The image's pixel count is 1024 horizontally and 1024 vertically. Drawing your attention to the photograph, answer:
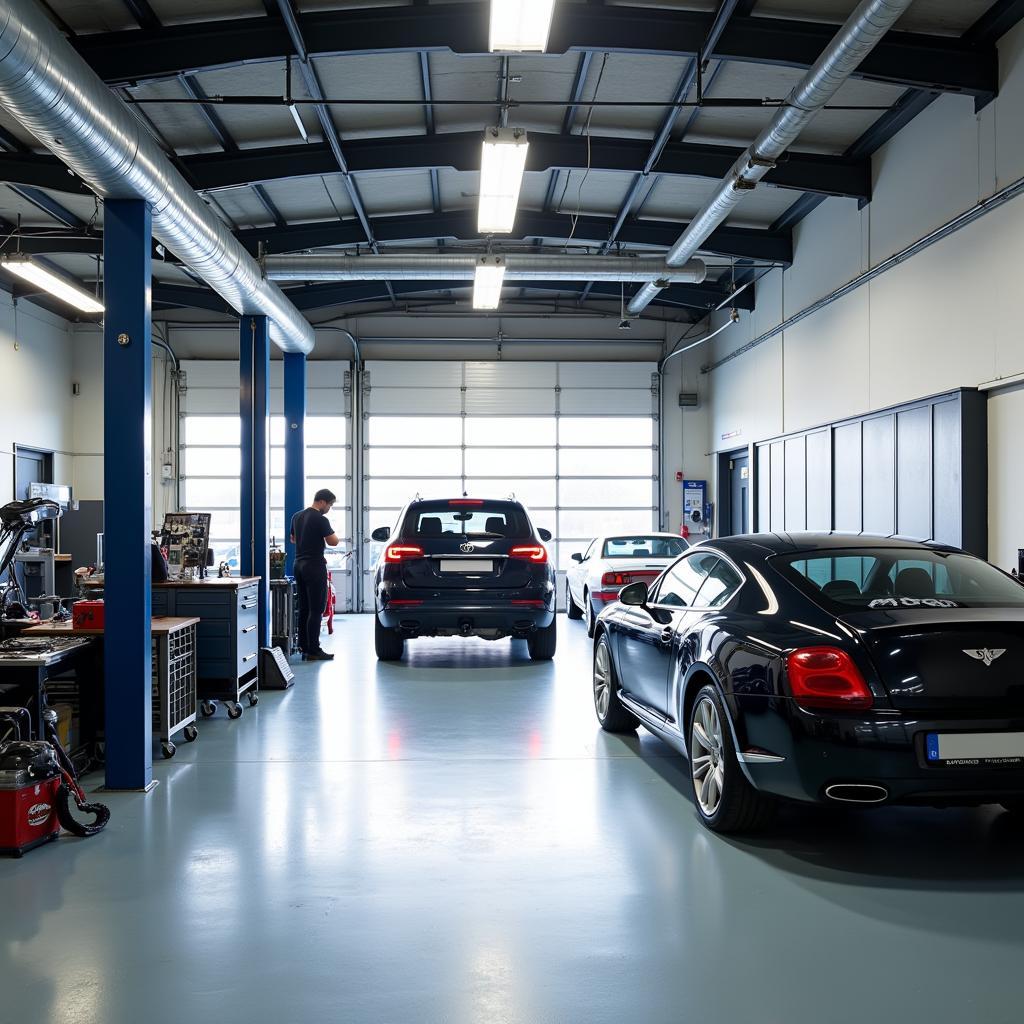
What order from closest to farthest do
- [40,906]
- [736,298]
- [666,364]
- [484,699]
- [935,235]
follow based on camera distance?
[40,906], [484,699], [935,235], [736,298], [666,364]

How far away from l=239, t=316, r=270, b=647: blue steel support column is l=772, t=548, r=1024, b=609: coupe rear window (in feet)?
19.2

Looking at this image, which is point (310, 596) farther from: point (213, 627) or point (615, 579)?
point (615, 579)

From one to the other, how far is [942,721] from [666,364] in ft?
47.4

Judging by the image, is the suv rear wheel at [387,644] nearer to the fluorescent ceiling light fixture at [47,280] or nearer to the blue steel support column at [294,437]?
the blue steel support column at [294,437]

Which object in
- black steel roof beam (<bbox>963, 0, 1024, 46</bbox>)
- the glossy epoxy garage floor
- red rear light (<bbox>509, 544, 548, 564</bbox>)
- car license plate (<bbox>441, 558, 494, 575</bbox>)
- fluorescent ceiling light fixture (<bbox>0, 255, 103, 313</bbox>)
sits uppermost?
black steel roof beam (<bbox>963, 0, 1024, 46</bbox>)

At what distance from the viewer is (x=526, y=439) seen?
17375 mm

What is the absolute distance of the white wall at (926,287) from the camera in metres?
7.47

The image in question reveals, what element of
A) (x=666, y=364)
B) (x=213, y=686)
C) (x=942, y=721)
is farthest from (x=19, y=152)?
(x=666, y=364)

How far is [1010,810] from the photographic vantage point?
4516mm

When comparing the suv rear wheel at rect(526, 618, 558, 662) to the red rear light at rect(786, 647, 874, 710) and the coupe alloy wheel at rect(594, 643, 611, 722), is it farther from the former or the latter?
the red rear light at rect(786, 647, 874, 710)

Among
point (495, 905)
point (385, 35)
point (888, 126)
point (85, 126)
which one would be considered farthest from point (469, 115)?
point (495, 905)

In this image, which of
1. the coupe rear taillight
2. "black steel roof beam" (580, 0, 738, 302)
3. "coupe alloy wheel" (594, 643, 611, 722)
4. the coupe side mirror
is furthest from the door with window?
the coupe rear taillight

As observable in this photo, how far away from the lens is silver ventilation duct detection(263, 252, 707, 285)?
11.2 meters

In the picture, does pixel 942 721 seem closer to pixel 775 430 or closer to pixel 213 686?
pixel 213 686
